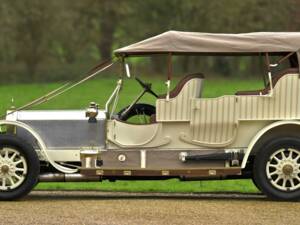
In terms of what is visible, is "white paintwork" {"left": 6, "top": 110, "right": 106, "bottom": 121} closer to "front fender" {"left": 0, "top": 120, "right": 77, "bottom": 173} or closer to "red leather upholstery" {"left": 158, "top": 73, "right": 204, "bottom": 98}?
"front fender" {"left": 0, "top": 120, "right": 77, "bottom": 173}

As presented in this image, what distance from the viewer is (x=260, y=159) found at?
35.3 ft

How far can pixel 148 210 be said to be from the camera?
9.94 meters

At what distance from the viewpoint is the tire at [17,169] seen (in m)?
10.8

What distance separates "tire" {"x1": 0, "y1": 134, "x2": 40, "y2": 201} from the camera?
10.8 meters

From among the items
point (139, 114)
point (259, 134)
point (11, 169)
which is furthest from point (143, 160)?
point (11, 169)

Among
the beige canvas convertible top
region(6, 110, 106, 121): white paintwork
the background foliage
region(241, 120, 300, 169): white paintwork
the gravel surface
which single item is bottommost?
the gravel surface

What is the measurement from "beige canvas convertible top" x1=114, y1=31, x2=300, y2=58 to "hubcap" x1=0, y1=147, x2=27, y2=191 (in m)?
1.81

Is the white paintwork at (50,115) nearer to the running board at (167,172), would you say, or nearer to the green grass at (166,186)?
the running board at (167,172)

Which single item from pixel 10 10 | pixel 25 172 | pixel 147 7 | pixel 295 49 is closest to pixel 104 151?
pixel 25 172

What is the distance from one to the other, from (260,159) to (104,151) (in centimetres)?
191

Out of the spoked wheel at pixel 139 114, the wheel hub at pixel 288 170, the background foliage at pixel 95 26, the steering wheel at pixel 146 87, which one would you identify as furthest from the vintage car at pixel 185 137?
the background foliage at pixel 95 26

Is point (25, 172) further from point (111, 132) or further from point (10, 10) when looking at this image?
point (10, 10)

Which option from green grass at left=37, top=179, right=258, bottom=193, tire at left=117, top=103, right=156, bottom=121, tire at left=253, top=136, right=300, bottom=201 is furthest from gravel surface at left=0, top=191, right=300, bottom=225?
tire at left=117, top=103, right=156, bottom=121

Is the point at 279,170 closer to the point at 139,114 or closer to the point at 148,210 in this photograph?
the point at 148,210
